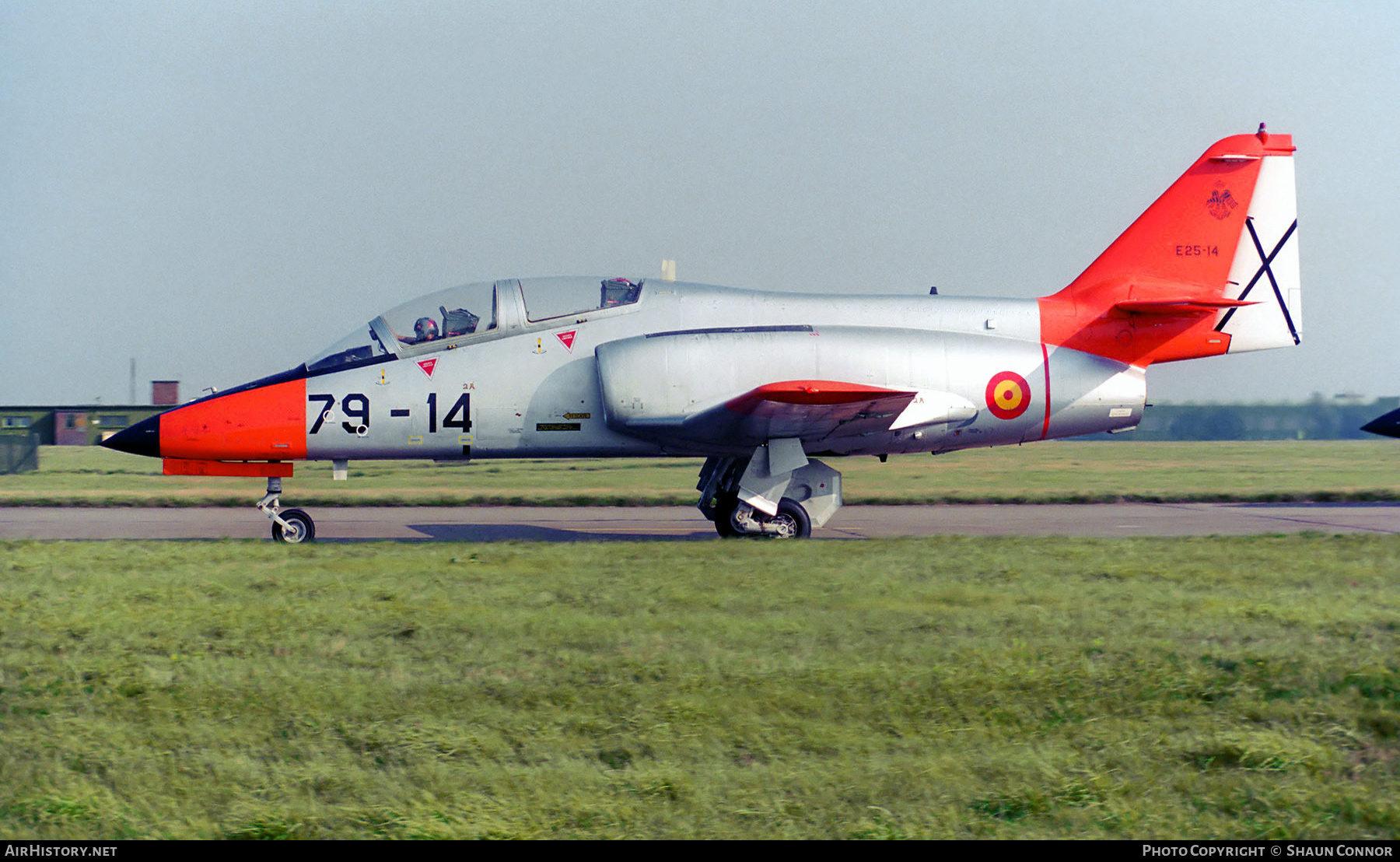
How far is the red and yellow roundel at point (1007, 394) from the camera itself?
12.1 metres

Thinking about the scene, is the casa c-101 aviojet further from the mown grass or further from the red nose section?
the mown grass

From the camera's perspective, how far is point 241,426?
38.5 feet

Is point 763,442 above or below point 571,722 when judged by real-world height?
above

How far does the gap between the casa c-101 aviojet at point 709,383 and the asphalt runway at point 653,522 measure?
1.15 metres

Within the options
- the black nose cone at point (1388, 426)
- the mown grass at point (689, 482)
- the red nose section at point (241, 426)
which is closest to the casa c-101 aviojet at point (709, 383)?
the red nose section at point (241, 426)

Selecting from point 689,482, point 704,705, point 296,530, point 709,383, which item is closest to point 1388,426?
point 689,482

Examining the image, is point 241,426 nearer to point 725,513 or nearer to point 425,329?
point 425,329

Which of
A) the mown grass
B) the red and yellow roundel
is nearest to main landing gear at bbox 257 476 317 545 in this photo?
the mown grass

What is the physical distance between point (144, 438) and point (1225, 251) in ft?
41.4

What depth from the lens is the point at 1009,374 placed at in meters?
12.1

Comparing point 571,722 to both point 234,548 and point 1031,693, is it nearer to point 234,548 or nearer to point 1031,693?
point 1031,693

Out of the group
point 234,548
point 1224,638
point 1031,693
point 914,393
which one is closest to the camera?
point 1031,693
